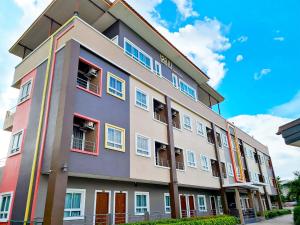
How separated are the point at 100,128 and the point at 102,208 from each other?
4.50 meters

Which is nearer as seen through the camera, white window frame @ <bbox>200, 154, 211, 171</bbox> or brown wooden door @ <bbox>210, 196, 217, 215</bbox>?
white window frame @ <bbox>200, 154, 211, 171</bbox>

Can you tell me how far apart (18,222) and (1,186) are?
3.69 meters

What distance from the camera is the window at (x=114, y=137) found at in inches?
532

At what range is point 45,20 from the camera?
17844mm

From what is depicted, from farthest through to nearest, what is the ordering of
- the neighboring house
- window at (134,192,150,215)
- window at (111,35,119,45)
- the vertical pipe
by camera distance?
1. window at (111,35,119,45)
2. the vertical pipe
3. window at (134,192,150,215)
4. the neighboring house

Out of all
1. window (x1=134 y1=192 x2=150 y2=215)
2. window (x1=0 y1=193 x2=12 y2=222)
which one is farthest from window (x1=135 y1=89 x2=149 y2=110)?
window (x1=0 y1=193 x2=12 y2=222)

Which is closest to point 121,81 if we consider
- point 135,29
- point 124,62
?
point 124,62

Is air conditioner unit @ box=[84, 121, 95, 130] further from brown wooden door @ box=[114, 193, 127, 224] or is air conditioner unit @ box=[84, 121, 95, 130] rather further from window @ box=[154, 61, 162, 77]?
window @ box=[154, 61, 162, 77]

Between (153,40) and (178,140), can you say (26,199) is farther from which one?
(153,40)

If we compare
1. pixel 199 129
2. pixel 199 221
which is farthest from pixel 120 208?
pixel 199 129

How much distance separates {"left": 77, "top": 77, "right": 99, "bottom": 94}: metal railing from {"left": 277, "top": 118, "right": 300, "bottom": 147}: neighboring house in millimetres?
10264

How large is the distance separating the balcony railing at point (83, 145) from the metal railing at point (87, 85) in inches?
116

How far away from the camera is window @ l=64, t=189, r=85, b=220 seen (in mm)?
11916

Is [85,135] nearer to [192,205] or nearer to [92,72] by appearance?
[92,72]
